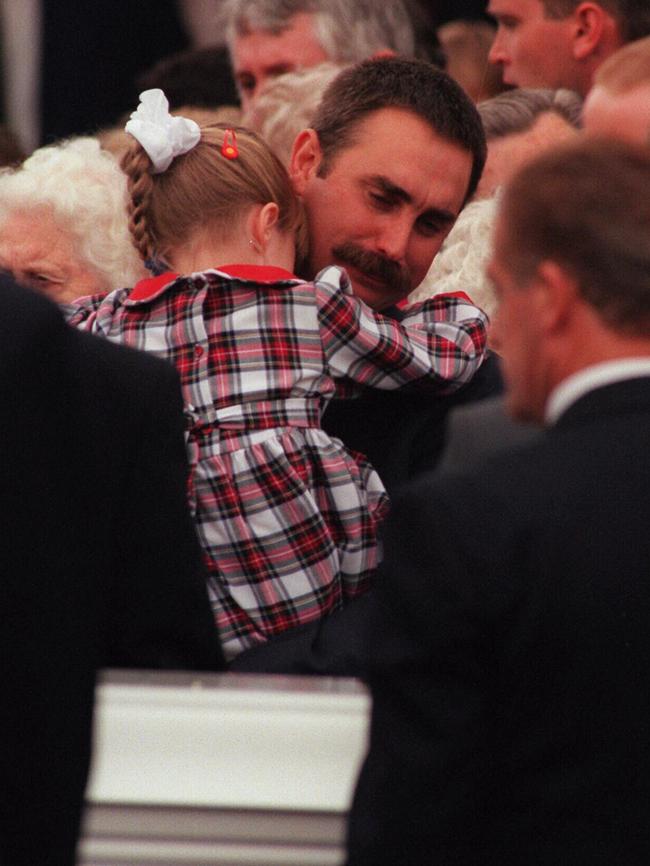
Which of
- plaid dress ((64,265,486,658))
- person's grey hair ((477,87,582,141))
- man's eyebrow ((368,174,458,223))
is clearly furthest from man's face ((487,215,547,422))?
person's grey hair ((477,87,582,141))

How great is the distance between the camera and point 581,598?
147 centimetres

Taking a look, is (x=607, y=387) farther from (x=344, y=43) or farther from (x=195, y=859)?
(x=344, y=43)

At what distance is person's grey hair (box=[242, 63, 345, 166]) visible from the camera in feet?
10.7

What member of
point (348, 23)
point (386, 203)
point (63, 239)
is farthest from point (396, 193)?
point (348, 23)

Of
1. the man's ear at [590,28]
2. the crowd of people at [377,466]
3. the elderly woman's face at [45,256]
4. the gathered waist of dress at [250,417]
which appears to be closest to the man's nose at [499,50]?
the man's ear at [590,28]

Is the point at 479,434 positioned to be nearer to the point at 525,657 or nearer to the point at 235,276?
the point at 525,657

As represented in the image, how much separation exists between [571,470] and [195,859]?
2.07ft

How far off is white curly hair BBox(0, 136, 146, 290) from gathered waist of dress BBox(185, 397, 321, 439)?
26.0 inches

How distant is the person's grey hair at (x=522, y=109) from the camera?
3205 millimetres

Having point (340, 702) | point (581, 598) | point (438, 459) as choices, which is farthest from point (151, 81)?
point (581, 598)

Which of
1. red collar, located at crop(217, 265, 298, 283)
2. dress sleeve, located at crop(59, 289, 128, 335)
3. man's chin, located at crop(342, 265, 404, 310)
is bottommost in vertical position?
man's chin, located at crop(342, 265, 404, 310)

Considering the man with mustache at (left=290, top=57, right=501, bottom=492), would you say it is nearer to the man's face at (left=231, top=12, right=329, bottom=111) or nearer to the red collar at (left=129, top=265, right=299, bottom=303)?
the red collar at (left=129, top=265, right=299, bottom=303)

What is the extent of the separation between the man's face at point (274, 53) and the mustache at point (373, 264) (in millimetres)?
1666

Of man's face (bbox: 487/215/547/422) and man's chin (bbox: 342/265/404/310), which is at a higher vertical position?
man's face (bbox: 487/215/547/422)
